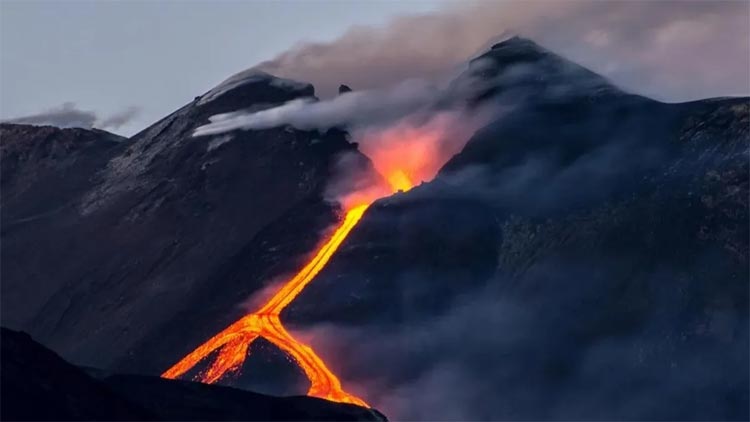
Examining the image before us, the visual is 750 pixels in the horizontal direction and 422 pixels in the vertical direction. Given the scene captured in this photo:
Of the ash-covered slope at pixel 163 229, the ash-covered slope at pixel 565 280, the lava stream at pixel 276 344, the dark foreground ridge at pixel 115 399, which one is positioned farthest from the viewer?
the ash-covered slope at pixel 163 229

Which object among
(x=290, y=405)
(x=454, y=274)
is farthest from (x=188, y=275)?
(x=290, y=405)

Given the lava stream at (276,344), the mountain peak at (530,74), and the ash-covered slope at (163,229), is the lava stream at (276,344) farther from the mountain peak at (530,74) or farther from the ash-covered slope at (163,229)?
the mountain peak at (530,74)

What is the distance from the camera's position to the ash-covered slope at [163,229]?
340 feet

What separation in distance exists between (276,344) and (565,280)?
1449 cm

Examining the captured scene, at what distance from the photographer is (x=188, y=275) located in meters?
107

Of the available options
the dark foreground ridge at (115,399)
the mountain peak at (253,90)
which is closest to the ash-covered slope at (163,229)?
the mountain peak at (253,90)

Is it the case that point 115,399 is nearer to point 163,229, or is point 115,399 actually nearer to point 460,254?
point 460,254

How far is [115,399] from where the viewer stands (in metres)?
63.8

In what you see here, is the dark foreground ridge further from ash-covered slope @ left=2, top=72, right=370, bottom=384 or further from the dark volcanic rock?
ash-covered slope @ left=2, top=72, right=370, bottom=384

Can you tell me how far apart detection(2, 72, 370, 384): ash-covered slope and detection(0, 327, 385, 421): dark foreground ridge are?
75.6ft

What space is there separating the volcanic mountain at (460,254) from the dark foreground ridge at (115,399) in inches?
573

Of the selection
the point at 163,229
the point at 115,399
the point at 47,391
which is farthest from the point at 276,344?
the point at 47,391

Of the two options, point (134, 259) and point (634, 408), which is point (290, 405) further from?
point (134, 259)

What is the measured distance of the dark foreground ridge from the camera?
60781 mm
